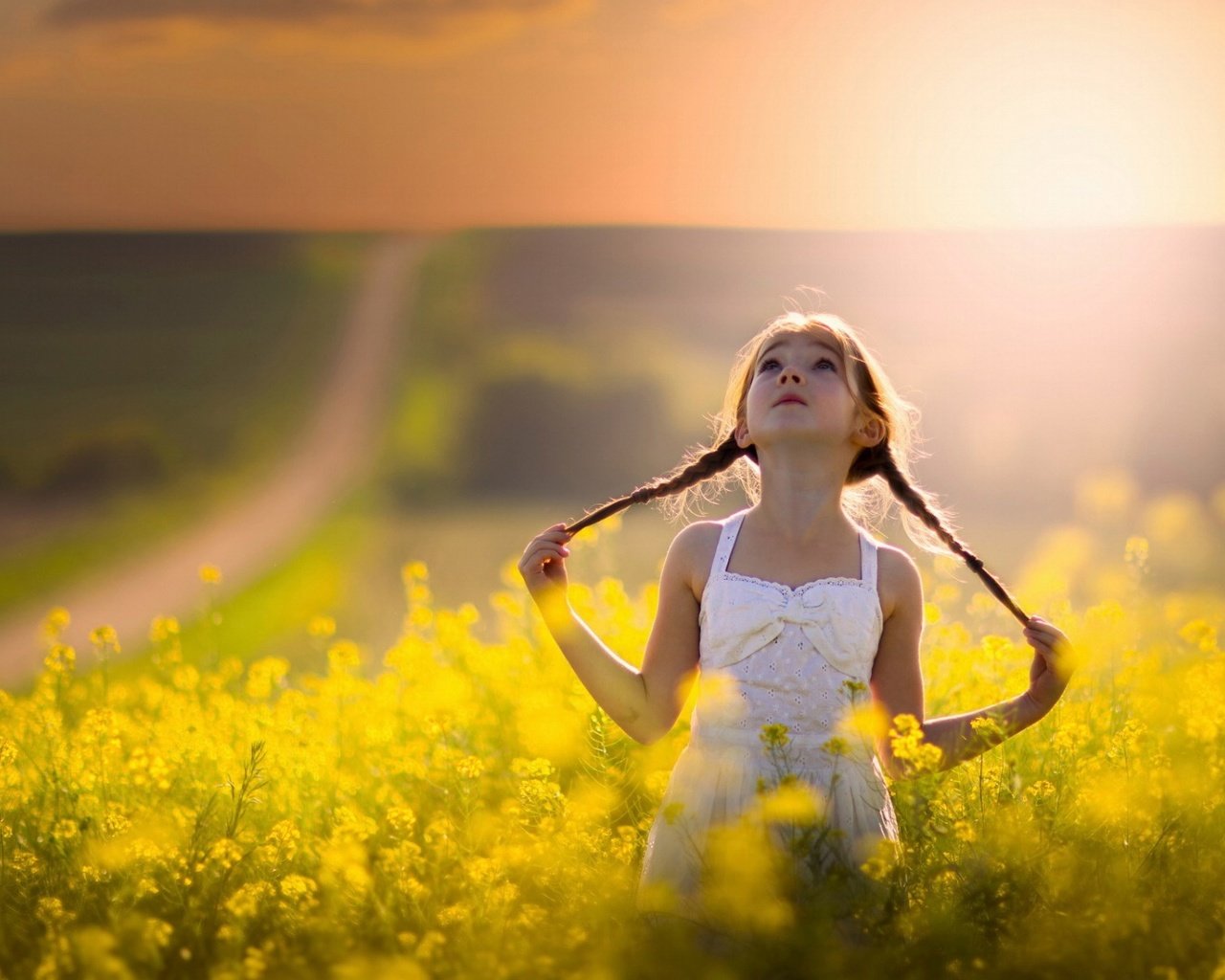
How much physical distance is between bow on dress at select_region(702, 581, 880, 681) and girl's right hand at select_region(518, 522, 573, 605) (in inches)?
15.1

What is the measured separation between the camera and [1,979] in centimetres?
283

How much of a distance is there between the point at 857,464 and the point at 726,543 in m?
0.46

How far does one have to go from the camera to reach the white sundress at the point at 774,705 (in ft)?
9.50

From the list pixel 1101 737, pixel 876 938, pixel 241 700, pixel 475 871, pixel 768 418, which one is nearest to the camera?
pixel 876 938

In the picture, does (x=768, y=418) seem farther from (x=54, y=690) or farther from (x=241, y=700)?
(x=54, y=690)

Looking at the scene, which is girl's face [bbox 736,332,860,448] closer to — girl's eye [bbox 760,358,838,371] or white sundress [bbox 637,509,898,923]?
girl's eye [bbox 760,358,838,371]

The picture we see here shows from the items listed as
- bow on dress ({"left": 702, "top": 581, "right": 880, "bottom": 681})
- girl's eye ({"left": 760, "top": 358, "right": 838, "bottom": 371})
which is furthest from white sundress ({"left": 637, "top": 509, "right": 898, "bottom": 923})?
girl's eye ({"left": 760, "top": 358, "right": 838, "bottom": 371})

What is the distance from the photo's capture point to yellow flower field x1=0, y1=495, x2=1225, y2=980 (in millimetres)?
2525

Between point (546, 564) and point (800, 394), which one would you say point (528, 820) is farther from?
point (800, 394)

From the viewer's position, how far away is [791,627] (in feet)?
9.79

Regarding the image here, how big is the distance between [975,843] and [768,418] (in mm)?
1021

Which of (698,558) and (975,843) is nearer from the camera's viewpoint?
(975,843)

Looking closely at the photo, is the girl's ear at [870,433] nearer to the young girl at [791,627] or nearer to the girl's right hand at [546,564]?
the young girl at [791,627]

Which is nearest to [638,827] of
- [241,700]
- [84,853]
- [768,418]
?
[768,418]
